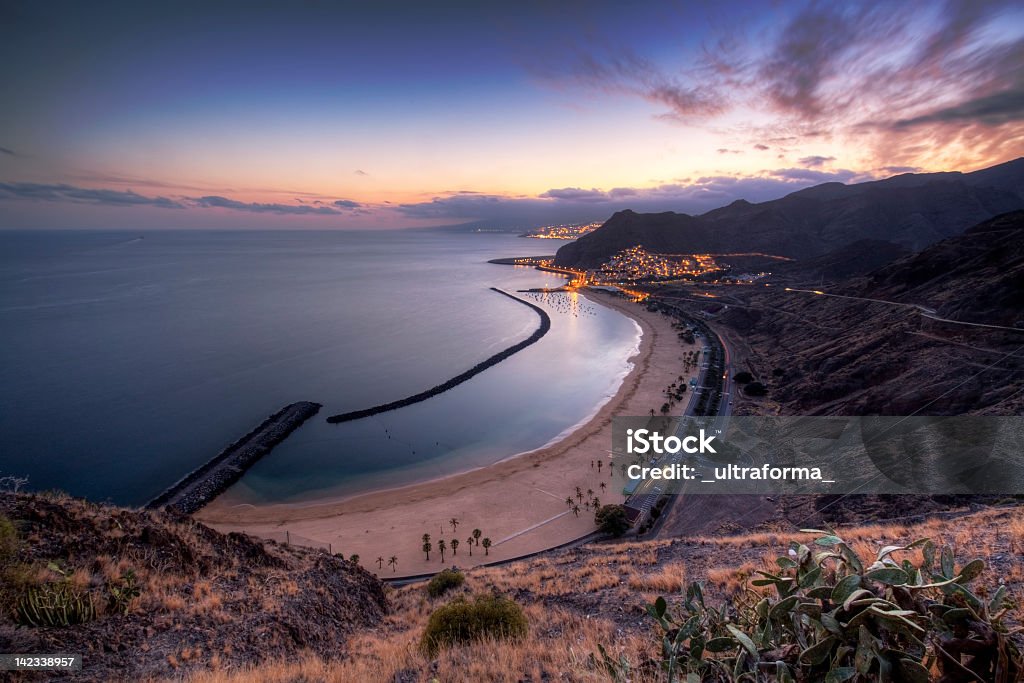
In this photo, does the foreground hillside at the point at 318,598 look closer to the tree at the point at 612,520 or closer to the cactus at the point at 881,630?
the cactus at the point at 881,630

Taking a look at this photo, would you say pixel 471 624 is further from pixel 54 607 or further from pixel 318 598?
pixel 54 607

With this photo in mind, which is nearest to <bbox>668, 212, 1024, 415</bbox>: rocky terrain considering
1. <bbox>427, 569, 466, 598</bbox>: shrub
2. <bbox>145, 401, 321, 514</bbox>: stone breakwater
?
<bbox>427, 569, 466, 598</bbox>: shrub

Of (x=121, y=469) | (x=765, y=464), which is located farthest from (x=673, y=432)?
(x=121, y=469)

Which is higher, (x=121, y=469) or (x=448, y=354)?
(x=448, y=354)

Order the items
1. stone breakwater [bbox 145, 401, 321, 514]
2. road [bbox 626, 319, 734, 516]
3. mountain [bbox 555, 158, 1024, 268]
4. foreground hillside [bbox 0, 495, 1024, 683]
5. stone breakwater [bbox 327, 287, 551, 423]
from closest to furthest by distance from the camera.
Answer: foreground hillside [bbox 0, 495, 1024, 683] < road [bbox 626, 319, 734, 516] < stone breakwater [bbox 145, 401, 321, 514] < stone breakwater [bbox 327, 287, 551, 423] < mountain [bbox 555, 158, 1024, 268]

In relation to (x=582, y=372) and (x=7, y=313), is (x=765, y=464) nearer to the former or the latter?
(x=582, y=372)

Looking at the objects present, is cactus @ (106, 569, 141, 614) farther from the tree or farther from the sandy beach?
the tree

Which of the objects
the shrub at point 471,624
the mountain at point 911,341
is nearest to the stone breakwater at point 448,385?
the mountain at point 911,341
